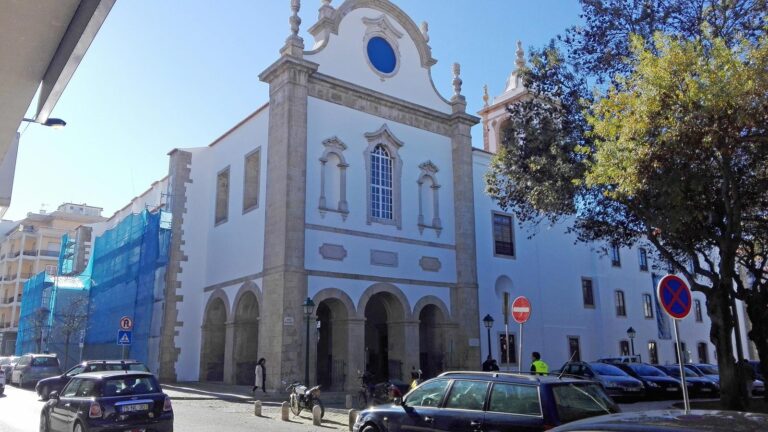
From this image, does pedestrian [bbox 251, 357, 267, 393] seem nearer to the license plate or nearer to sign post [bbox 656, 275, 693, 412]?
the license plate

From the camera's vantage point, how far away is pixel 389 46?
1061 inches

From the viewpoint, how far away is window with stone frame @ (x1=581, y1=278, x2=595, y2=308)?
106 feet

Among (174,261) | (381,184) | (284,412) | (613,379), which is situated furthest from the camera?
(174,261)

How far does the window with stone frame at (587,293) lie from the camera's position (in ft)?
106

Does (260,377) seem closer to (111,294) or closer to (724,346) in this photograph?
(724,346)

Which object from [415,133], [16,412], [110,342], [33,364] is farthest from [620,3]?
[110,342]

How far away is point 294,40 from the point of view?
23250 mm

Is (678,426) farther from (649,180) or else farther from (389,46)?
(389,46)

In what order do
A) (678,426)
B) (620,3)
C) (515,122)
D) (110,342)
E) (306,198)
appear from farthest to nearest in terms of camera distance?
(110,342), (306,198), (515,122), (620,3), (678,426)

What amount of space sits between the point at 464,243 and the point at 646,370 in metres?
8.65

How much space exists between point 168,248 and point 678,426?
1034 inches

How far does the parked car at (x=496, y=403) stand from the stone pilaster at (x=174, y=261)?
19.8 m

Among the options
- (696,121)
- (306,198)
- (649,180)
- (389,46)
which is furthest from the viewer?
(389,46)

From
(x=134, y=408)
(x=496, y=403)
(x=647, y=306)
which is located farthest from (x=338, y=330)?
(x=647, y=306)
